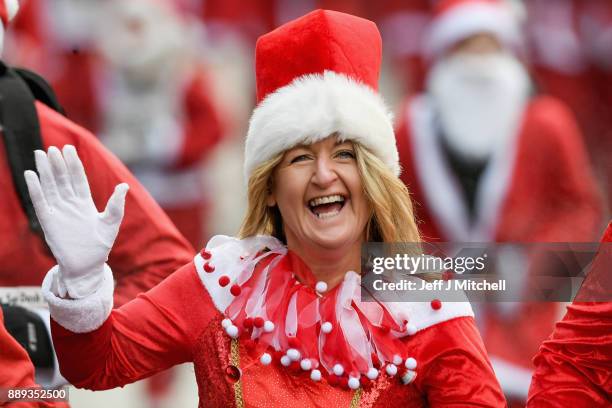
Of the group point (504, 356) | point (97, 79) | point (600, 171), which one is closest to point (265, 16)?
point (97, 79)

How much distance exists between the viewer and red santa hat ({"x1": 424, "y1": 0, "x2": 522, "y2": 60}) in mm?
8992

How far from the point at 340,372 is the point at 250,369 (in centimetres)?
23

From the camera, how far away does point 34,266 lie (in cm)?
512

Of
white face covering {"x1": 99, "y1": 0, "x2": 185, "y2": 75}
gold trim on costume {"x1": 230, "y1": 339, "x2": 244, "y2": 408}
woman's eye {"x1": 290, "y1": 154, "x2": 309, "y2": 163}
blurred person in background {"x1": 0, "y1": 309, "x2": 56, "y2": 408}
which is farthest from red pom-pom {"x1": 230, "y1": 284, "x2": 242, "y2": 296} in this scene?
white face covering {"x1": 99, "y1": 0, "x2": 185, "y2": 75}

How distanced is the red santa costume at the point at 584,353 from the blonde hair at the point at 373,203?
1.50 ft

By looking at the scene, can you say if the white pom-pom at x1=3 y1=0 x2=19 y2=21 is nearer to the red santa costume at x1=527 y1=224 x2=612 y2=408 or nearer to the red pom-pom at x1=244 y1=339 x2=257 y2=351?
the red pom-pom at x1=244 y1=339 x2=257 y2=351

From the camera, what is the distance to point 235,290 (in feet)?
13.9

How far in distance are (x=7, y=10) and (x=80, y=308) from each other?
5.07 ft

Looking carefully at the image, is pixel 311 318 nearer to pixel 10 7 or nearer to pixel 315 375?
pixel 315 375

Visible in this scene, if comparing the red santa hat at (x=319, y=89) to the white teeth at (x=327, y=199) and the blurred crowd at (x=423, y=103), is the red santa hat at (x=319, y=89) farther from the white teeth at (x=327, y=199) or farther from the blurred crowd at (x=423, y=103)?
the blurred crowd at (x=423, y=103)

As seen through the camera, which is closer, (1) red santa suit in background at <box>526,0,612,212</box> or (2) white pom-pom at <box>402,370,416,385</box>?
(2) white pom-pom at <box>402,370,416,385</box>

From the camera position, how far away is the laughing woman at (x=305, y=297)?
4133 millimetres

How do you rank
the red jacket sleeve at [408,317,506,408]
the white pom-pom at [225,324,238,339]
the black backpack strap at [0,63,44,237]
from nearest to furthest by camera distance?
the red jacket sleeve at [408,317,506,408]
the white pom-pom at [225,324,238,339]
the black backpack strap at [0,63,44,237]

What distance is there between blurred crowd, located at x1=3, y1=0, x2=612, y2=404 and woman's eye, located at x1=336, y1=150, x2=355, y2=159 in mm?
668
